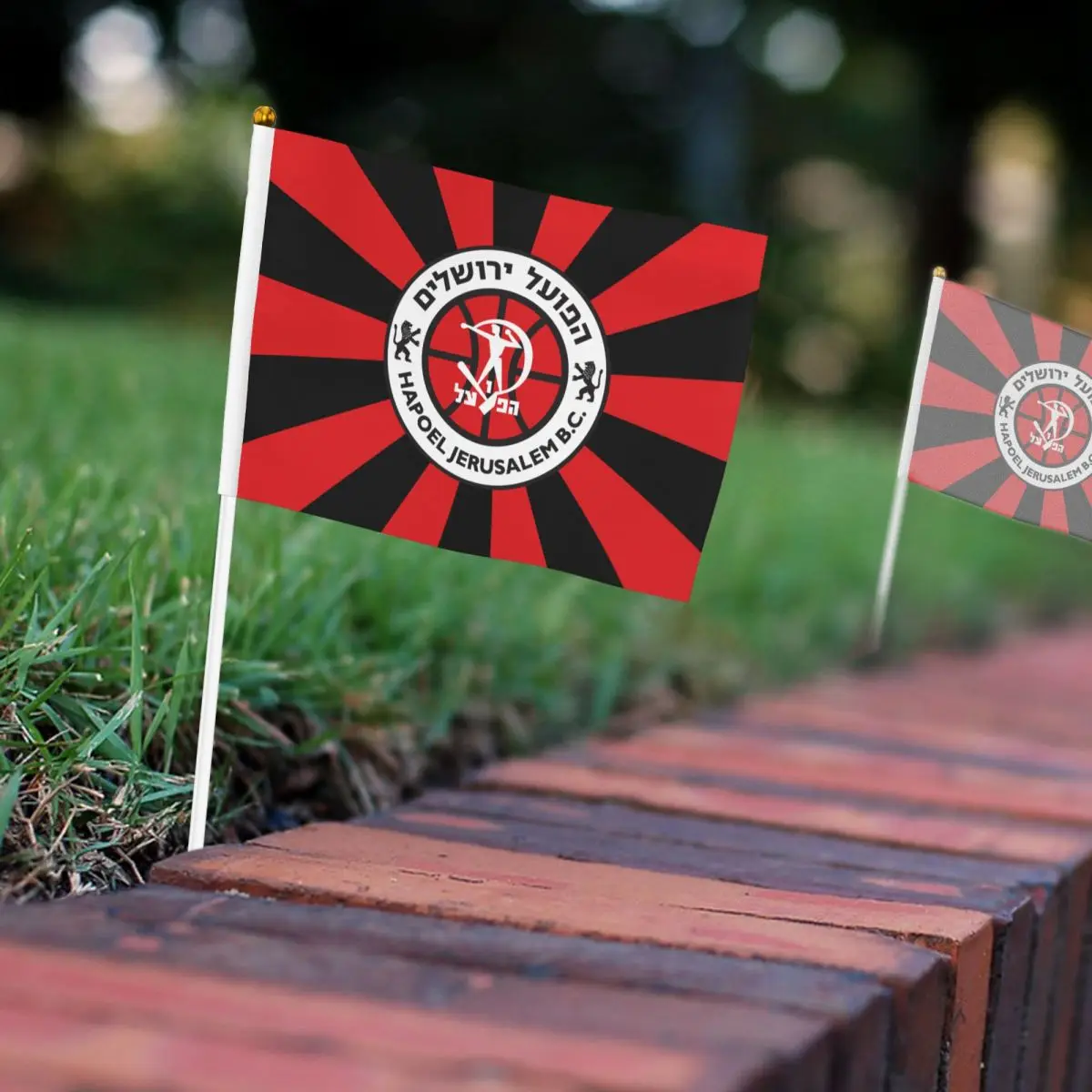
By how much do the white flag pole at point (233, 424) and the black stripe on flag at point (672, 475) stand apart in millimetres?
383

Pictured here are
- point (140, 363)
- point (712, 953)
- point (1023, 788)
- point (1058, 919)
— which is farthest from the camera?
point (140, 363)

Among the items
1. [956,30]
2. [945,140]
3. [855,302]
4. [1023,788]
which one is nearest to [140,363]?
[1023,788]

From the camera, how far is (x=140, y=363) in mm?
4438

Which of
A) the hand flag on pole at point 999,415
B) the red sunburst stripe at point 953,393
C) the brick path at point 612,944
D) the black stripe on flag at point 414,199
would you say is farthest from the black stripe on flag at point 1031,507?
the black stripe on flag at point 414,199

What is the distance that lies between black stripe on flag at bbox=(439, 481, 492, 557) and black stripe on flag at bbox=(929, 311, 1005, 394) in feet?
2.23

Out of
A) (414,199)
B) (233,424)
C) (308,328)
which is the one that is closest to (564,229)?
(414,199)

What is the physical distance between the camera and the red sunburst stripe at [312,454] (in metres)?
1.40

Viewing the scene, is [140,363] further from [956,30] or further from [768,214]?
[768,214]

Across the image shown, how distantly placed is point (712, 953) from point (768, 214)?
13.8 meters

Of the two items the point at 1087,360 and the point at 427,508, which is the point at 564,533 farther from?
the point at 1087,360

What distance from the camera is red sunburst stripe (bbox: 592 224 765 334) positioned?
1473 millimetres

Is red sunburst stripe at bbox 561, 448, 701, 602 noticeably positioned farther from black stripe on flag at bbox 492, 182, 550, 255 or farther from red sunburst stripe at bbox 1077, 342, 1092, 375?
red sunburst stripe at bbox 1077, 342, 1092, 375

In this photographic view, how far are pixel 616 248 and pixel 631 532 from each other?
0.29 meters

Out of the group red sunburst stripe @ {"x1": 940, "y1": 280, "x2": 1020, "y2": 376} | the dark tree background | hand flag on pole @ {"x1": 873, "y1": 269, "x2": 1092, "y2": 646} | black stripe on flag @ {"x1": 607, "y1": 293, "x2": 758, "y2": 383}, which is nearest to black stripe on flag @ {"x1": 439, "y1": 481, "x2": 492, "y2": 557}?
black stripe on flag @ {"x1": 607, "y1": 293, "x2": 758, "y2": 383}
